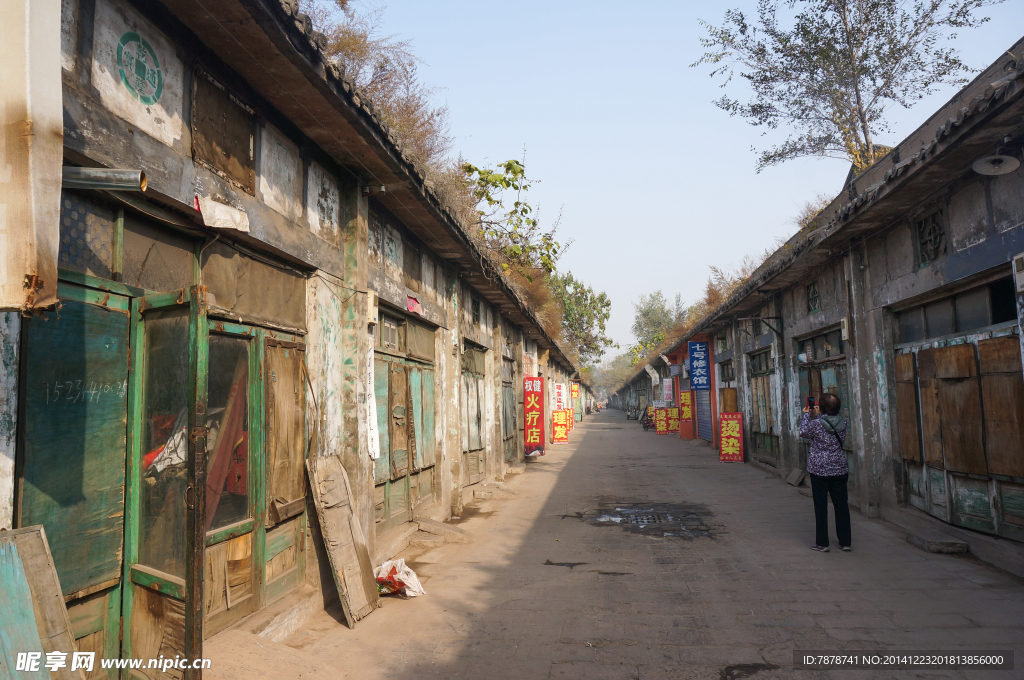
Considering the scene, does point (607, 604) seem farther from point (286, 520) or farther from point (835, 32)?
point (835, 32)

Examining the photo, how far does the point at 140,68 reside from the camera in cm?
355

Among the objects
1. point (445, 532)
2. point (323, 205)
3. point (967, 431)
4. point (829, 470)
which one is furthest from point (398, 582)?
point (967, 431)

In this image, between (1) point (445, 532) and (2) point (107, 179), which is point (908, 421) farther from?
(2) point (107, 179)

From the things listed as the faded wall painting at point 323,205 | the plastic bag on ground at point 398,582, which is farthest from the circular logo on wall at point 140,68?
the plastic bag on ground at point 398,582

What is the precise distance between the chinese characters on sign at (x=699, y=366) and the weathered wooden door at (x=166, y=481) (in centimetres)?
1885

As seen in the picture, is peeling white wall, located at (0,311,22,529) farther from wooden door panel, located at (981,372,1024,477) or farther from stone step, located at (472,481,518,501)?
stone step, located at (472,481,518,501)

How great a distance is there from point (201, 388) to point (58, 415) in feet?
2.18

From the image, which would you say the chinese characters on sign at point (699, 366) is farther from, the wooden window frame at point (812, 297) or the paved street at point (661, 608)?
the paved street at point (661, 608)

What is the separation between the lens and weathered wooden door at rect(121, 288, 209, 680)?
3082 millimetres

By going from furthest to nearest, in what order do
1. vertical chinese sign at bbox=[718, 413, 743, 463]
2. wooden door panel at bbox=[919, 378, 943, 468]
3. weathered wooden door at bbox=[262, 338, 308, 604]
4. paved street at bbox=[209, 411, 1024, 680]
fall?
vertical chinese sign at bbox=[718, 413, 743, 463] < wooden door panel at bbox=[919, 378, 943, 468] < weathered wooden door at bbox=[262, 338, 308, 604] < paved street at bbox=[209, 411, 1024, 680]

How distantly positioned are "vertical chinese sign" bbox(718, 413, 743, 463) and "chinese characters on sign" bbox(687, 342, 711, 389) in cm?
394

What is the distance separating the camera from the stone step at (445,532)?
26.5ft

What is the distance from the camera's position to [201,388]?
318cm

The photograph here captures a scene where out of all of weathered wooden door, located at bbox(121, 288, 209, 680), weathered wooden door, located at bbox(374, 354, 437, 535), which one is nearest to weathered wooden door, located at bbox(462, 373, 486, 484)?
weathered wooden door, located at bbox(374, 354, 437, 535)
